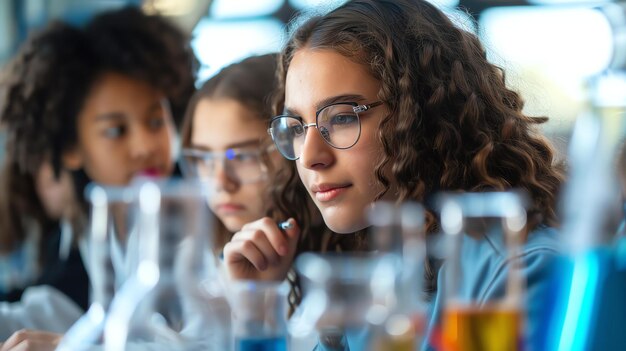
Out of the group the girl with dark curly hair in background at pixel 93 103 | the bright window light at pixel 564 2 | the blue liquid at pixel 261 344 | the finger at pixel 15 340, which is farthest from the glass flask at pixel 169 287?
the girl with dark curly hair in background at pixel 93 103

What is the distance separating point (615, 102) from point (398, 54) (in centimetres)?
31

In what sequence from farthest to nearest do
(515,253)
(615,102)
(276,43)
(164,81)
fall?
1. (164,81)
2. (276,43)
3. (615,102)
4. (515,253)

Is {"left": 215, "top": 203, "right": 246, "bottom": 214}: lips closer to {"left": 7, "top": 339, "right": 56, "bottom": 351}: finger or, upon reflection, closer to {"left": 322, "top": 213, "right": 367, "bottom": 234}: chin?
{"left": 322, "top": 213, "right": 367, "bottom": 234}: chin

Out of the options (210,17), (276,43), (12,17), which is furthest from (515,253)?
(12,17)

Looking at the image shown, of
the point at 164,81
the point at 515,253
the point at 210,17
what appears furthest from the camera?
the point at 164,81

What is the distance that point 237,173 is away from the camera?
129cm

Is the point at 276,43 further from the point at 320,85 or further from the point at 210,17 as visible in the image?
the point at 210,17

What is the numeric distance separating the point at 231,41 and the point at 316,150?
0.46 metres

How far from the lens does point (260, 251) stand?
1.12 meters

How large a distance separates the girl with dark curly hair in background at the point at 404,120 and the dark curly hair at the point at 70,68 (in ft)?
2.35

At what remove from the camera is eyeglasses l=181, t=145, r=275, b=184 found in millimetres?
1259

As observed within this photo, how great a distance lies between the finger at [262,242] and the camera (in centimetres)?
111

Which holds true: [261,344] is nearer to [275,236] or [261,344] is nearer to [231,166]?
[275,236]

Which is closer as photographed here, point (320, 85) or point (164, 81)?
point (320, 85)
